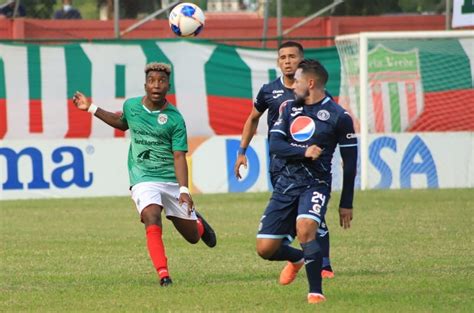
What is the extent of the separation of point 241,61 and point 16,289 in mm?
12897

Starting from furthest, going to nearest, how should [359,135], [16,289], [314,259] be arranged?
1. [359,135]
2. [16,289]
3. [314,259]

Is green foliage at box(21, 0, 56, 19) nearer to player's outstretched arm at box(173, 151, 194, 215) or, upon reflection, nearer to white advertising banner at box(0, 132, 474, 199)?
white advertising banner at box(0, 132, 474, 199)

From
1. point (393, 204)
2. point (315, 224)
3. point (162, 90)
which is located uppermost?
point (162, 90)

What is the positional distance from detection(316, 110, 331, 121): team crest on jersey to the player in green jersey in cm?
165

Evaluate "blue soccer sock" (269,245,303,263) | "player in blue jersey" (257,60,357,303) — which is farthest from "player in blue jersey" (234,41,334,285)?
"player in blue jersey" (257,60,357,303)

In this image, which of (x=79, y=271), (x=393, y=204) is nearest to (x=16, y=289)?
(x=79, y=271)

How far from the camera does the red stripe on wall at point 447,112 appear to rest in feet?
75.4

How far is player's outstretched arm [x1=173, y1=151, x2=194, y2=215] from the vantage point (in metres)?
10.5

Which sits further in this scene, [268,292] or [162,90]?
[162,90]

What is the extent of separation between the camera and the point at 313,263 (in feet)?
30.1

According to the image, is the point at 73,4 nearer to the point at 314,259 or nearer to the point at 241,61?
the point at 241,61

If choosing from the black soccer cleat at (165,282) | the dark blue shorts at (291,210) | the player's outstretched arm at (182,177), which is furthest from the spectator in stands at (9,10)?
the dark blue shorts at (291,210)

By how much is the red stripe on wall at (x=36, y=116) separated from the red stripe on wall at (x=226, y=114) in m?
3.14

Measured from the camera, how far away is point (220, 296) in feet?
32.1
